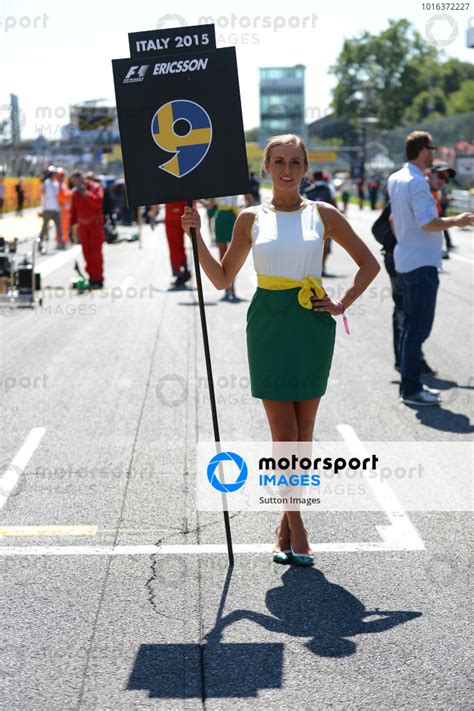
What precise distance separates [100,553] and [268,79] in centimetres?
16955

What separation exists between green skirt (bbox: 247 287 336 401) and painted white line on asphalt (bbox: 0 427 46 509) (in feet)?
6.40

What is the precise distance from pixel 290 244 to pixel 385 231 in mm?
4681

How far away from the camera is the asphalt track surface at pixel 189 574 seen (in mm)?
3906

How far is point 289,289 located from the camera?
16.2 ft

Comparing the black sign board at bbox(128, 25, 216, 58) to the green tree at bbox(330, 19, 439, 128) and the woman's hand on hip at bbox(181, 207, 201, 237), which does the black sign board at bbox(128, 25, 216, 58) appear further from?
the green tree at bbox(330, 19, 439, 128)

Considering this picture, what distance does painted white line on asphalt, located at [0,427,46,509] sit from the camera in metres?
6.39

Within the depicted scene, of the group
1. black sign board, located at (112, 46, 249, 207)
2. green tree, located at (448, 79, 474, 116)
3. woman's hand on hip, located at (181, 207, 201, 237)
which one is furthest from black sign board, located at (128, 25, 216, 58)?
green tree, located at (448, 79, 474, 116)

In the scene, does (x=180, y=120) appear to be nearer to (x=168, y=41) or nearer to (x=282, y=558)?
(x=168, y=41)

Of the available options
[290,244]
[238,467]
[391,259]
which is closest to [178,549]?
[238,467]

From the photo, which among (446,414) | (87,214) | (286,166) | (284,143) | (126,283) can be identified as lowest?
(126,283)

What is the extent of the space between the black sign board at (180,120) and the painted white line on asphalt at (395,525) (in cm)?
194

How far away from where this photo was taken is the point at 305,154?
5.00 metres

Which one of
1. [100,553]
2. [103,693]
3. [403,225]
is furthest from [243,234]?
[403,225]

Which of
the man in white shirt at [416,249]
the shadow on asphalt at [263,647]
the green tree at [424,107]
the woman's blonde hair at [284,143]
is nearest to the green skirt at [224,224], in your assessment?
the man in white shirt at [416,249]
